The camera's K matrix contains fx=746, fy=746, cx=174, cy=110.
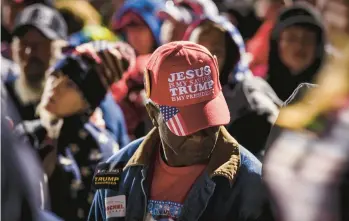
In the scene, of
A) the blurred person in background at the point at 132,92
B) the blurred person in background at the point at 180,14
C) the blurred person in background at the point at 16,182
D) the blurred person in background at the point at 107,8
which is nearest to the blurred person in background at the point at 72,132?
the blurred person in background at the point at 132,92

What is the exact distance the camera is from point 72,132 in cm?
332

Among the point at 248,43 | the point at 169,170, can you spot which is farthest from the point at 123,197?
the point at 248,43

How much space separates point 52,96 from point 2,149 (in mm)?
1571

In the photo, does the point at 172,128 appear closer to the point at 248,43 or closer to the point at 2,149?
the point at 2,149

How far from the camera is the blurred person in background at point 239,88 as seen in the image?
2.89 meters

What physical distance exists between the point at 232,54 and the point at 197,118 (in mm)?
899

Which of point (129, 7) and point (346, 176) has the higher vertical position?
point (346, 176)

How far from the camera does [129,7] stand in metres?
3.94

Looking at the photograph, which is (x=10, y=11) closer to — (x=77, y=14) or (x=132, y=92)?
(x=77, y=14)

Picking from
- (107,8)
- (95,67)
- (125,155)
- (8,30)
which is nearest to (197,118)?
(125,155)

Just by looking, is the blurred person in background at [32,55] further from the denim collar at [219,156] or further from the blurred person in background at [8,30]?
the denim collar at [219,156]

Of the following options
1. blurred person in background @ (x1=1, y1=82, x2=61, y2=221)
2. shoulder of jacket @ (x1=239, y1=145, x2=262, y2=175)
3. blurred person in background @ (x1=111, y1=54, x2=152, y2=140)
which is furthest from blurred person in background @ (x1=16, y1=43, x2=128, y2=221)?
blurred person in background @ (x1=1, y1=82, x2=61, y2=221)

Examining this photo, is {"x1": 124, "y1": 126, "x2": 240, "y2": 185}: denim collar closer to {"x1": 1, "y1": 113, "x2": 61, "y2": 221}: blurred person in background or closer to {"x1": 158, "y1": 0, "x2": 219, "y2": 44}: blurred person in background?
{"x1": 1, "y1": 113, "x2": 61, "y2": 221}: blurred person in background

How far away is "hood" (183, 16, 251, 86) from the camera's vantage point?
120 inches
